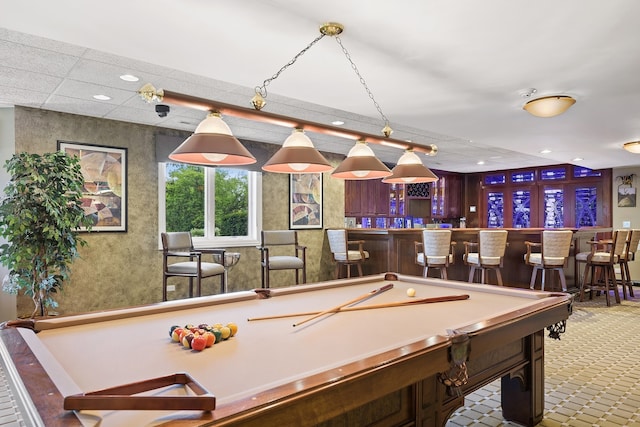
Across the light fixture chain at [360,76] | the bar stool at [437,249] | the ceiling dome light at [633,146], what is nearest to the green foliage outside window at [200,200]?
the bar stool at [437,249]

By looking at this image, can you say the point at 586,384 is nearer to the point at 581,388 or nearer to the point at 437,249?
the point at 581,388

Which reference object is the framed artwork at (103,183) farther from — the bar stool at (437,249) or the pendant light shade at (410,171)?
the bar stool at (437,249)

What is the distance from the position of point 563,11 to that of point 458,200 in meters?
9.26

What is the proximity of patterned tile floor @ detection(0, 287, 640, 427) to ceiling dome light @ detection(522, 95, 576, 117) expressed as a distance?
2235 millimetres

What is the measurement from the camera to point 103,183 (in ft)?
16.5

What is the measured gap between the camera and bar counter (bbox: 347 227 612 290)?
640cm

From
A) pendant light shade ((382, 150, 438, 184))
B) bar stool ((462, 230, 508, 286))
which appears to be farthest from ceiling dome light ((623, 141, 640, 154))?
pendant light shade ((382, 150, 438, 184))

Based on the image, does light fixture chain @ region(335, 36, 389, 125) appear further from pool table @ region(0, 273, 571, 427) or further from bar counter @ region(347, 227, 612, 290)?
bar counter @ region(347, 227, 612, 290)

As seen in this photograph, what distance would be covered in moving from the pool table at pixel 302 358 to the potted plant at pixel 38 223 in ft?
8.40

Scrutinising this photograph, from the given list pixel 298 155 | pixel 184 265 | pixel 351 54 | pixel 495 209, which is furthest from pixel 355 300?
pixel 495 209

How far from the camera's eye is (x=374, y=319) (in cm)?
204

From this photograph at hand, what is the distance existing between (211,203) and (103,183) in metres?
1.52

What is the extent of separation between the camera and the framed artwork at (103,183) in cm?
489

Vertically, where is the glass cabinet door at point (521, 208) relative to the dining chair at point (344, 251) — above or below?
above
